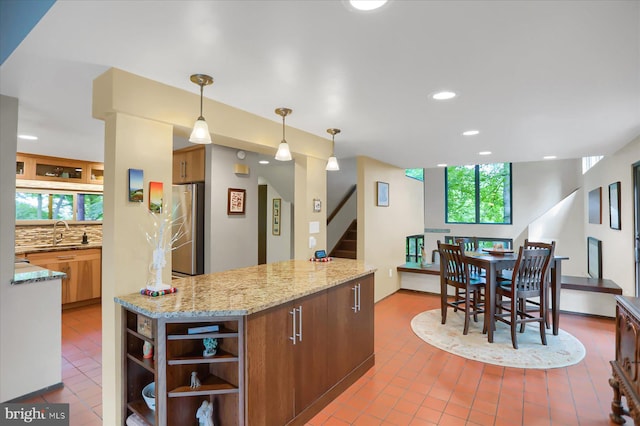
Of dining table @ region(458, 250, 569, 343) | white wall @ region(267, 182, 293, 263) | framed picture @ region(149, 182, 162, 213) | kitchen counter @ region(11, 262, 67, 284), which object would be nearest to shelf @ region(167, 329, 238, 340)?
framed picture @ region(149, 182, 162, 213)

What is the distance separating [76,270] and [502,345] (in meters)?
5.82

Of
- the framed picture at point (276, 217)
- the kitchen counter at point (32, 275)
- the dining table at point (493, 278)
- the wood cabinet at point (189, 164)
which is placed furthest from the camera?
the framed picture at point (276, 217)

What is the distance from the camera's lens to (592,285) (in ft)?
14.4

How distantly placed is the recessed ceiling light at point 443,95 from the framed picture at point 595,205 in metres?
4.37

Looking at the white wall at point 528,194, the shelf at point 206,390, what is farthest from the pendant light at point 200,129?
the white wall at point 528,194

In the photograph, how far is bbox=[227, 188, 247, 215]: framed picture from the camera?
3.88 metres

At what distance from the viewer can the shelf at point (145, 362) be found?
70.0 inches

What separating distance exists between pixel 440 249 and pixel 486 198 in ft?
16.1

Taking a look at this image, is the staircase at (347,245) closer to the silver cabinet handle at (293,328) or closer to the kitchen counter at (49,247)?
the kitchen counter at (49,247)

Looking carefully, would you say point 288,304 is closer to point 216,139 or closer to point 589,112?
point 216,139

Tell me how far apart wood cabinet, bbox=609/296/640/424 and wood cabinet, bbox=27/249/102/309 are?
19.5 ft

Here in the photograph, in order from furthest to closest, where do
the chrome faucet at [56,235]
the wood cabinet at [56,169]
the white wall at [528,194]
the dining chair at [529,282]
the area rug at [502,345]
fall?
the white wall at [528,194], the chrome faucet at [56,235], the wood cabinet at [56,169], the dining chair at [529,282], the area rug at [502,345]

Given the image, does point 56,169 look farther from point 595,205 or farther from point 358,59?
point 595,205

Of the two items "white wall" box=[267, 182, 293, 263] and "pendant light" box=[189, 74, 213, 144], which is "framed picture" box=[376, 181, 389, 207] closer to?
"white wall" box=[267, 182, 293, 263]
